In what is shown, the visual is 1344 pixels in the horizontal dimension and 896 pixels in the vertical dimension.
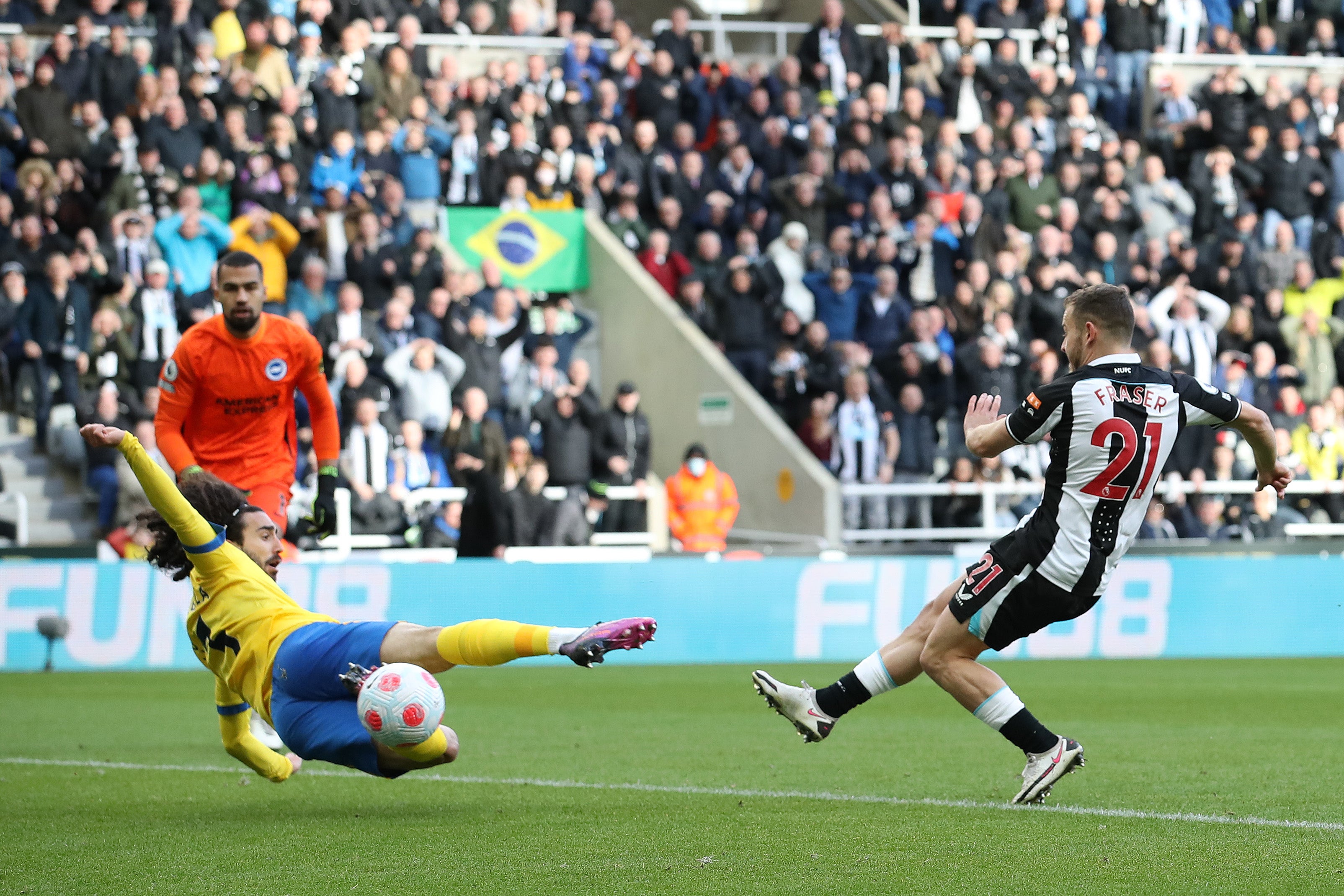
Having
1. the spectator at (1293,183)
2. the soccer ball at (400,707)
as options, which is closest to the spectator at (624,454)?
the spectator at (1293,183)

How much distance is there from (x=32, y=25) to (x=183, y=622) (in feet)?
28.4

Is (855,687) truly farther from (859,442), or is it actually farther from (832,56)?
(832,56)

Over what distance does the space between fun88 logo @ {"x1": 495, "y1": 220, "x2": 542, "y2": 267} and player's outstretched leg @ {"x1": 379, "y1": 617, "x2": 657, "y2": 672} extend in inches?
570

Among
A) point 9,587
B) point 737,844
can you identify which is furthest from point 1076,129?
point 737,844

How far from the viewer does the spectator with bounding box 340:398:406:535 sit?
646 inches

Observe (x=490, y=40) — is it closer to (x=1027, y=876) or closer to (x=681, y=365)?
(x=681, y=365)

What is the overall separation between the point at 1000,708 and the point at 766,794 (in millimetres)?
1098

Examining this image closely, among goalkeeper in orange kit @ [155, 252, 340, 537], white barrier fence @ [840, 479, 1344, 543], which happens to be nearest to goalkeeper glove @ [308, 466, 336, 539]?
goalkeeper in orange kit @ [155, 252, 340, 537]

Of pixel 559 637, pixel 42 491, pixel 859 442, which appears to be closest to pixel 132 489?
pixel 42 491

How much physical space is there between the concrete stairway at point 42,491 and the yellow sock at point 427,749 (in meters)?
11.7

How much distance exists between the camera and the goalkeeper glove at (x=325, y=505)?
835 cm

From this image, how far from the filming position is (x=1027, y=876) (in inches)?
204

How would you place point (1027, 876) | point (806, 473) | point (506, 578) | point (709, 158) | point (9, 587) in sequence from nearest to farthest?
point (1027, 876) < point (9, 587) < point (506, 578) < point (806, 473) < point (709, 158)

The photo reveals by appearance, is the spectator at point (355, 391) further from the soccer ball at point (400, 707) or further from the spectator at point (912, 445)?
the soccer ball at point (400, 707)
